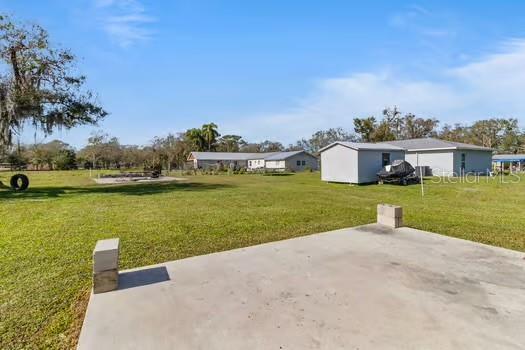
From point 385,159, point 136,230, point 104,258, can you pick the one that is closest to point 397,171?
point 385,159

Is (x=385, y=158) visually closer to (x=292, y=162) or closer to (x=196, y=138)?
(x=292, y=162)

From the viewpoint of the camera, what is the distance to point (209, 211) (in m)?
7.96

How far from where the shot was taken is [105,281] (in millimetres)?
2928

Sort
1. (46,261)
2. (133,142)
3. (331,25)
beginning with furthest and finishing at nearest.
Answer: (133,142) < (331,25) < (46,261)

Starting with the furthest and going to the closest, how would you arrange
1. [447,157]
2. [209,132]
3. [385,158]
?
[209,132]
[447,157]
[385,158]

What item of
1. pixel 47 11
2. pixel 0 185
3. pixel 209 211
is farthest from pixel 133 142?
pixel 209 211

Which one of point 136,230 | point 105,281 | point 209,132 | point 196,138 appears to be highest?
point 209,132

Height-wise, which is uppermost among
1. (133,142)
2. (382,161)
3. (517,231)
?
(133,142)

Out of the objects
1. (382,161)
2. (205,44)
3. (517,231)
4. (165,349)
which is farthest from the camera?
(382,161)

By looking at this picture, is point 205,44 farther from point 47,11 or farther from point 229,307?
point 229,307

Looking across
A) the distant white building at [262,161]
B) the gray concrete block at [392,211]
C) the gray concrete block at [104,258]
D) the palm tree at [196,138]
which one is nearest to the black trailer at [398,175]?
the gray concrete block at [392,211]

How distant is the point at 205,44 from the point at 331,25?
4.46 meters

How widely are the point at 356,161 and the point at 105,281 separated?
1542 centimetres

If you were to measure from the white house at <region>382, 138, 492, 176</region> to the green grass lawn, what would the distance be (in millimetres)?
10631
